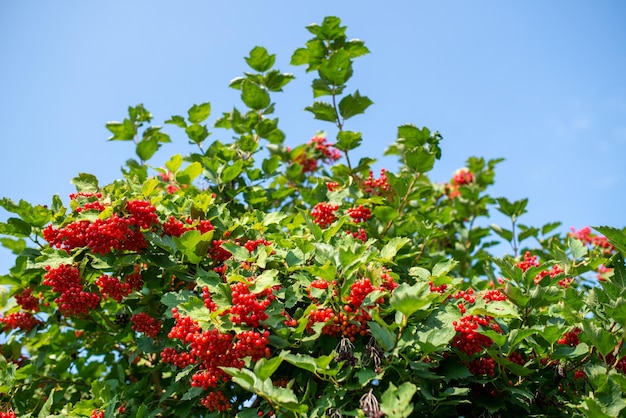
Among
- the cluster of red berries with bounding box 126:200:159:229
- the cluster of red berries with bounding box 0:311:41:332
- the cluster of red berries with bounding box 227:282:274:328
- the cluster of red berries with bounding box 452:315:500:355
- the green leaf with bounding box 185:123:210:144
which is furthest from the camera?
the green leaf with bounding box 185:123:210:144

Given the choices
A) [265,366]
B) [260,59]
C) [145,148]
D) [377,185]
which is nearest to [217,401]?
[265,366]

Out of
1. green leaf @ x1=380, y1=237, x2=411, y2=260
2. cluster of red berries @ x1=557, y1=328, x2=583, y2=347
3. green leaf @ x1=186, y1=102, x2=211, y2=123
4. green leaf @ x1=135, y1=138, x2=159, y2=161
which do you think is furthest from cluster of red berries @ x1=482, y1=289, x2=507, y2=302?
green leaf @ x1=135, y1=138, x2=159, y2=161

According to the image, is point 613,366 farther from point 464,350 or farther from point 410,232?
point 410,232

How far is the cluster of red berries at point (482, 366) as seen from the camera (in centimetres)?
336

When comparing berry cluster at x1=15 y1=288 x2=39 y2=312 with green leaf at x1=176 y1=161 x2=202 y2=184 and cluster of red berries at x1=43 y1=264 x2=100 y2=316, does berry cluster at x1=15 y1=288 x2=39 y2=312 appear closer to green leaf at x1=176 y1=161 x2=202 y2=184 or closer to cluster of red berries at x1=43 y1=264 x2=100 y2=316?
cluster of red berries at x1=43 y1=264 x2=100 y2=316

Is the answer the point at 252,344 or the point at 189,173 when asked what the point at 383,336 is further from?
the point at 189,173

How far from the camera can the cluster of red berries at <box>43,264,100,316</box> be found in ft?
12.5

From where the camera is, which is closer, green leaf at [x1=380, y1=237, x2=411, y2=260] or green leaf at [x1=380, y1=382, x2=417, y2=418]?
green leaf at [x1=380, y1=382, x2=417, y2=418]

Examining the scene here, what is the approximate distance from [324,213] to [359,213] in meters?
0.36

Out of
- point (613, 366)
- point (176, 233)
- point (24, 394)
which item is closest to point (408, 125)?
point (176, 233)

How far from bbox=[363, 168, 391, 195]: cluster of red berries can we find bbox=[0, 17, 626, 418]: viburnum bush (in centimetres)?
1

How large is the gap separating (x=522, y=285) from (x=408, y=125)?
5.83 feet

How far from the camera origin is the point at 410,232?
5.15m

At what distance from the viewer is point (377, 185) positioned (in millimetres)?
5047
